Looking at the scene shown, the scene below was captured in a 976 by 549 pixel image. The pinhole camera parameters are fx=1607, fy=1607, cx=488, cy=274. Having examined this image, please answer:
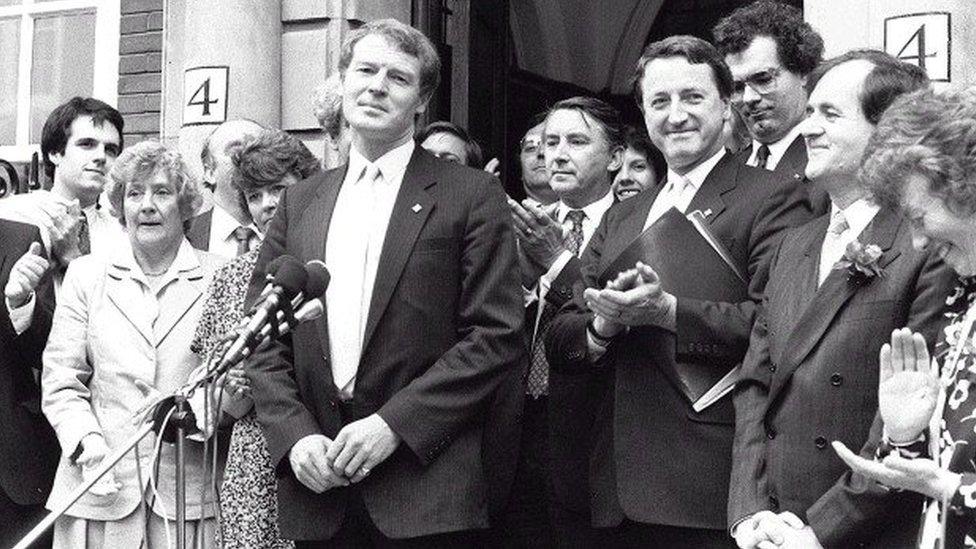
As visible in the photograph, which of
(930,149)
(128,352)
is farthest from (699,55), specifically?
(128,352)

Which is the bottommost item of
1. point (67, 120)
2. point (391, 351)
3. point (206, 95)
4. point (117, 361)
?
point (117, 361)

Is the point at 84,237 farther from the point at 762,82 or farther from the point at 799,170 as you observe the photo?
the point at 799,170

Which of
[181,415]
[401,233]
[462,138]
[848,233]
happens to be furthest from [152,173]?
[848,233]

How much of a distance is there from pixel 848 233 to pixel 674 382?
661 millimetres

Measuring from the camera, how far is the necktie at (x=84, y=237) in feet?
20.3

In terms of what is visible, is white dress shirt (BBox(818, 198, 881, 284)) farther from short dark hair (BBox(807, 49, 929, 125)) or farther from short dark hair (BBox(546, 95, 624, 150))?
short dark hair (BBox(546, 95, 624, 150))

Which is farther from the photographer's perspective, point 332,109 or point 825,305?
point 332,109

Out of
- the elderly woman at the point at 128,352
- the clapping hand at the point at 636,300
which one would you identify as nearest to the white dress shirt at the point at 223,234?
the elderly woman at the point at 128,352

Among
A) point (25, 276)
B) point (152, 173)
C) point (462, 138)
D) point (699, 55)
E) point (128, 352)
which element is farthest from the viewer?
point (462, 138)

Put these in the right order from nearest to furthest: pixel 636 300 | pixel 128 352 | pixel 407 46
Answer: pixel 636 300, pixel 407 46, pixel 128 352

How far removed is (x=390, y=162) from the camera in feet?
15.9

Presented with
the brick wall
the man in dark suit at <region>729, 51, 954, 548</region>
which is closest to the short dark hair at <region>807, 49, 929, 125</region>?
the man in dark suit at <region>729, 51, 954, 548</region>

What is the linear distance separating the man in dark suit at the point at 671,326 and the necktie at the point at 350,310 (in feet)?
1.95

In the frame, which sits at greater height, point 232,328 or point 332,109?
point 332,109
